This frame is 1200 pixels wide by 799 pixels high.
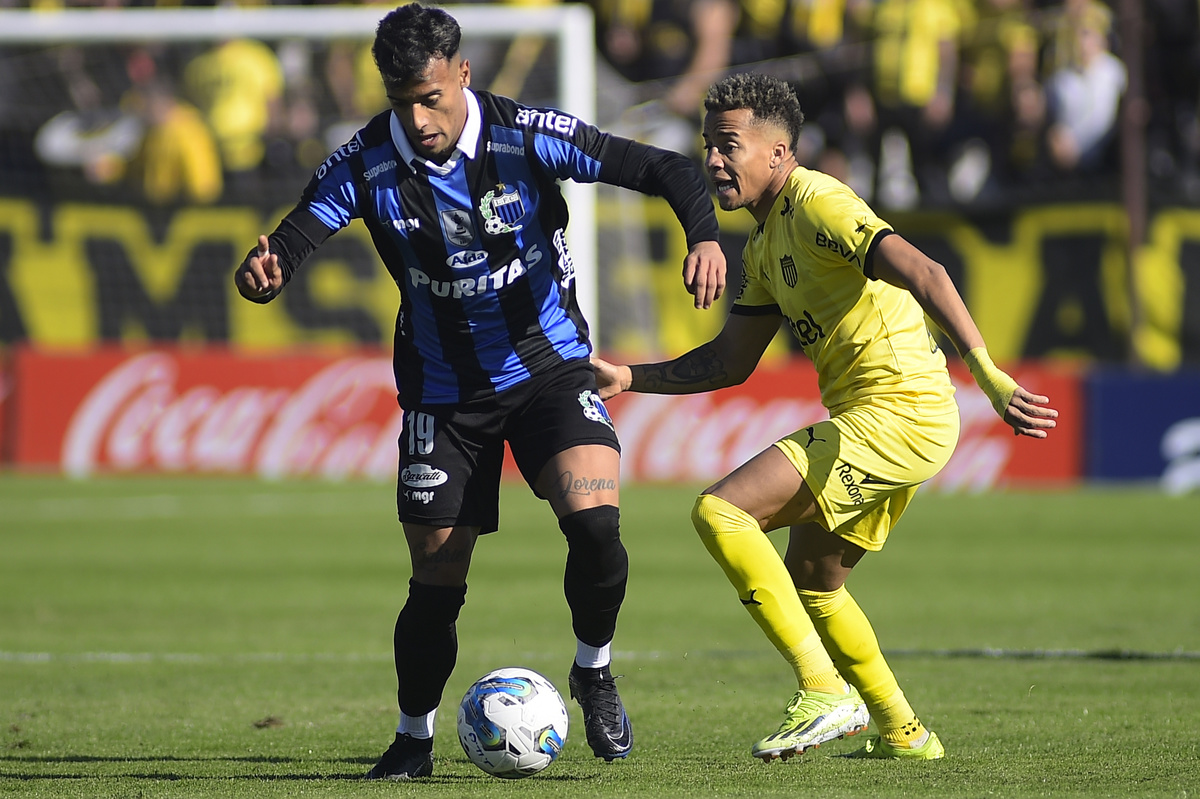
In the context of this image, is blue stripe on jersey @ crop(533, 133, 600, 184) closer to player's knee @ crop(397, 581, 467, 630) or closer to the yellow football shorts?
the yellow football shorts

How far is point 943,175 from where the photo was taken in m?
17.5

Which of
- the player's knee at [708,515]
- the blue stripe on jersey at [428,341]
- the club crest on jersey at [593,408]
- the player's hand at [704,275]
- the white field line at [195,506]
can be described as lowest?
the white field line at [195,506]

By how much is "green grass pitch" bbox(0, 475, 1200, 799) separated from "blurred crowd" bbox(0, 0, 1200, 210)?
4034 mm

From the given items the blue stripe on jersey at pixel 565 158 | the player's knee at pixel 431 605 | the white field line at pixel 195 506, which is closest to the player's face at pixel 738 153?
the blue stripe on jersey at pixel 565 158

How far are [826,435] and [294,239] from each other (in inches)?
69.2

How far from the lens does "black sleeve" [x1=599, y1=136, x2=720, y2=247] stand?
521 centimetres

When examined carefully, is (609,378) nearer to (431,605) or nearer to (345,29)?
(431,605)

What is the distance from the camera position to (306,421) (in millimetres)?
16516

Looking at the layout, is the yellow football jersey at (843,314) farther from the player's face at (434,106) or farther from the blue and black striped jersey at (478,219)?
the player's face at (434,106)

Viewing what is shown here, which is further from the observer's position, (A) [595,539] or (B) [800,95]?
(B) [800,95]

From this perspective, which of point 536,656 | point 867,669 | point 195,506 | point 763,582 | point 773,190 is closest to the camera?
point 763,582

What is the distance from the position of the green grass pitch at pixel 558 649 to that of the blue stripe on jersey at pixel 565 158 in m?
1.88

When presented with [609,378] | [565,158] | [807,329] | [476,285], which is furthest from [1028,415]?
Answer: [476,285]

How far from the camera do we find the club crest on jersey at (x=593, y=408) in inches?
210
